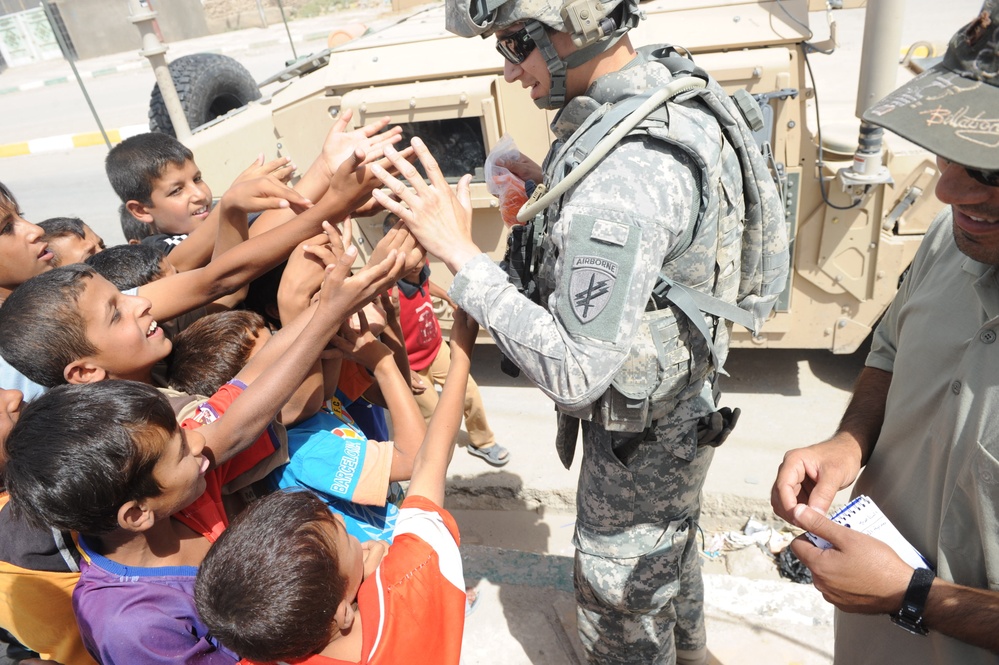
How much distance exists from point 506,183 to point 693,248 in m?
0.62

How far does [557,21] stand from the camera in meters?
1.59

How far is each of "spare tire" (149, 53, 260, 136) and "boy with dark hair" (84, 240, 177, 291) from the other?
3841mm

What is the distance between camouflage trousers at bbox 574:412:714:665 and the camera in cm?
199

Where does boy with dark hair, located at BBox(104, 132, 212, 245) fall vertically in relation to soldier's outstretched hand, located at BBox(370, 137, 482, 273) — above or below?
below

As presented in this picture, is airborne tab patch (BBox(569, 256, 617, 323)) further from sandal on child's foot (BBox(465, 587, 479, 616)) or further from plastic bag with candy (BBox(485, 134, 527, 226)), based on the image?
sandal on child's foot (BBox(465, 587, 479, 616))

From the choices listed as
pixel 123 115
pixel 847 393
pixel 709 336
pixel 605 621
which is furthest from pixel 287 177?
pixel 123 115

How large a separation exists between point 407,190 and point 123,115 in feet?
42.0

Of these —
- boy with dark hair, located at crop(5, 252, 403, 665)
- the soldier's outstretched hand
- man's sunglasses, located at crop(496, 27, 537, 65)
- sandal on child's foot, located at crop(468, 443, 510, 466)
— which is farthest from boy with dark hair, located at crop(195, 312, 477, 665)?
sandal on child's foot, located at crop(468, 443, 510, 466)

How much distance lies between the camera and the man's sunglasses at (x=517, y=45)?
1.67 metres

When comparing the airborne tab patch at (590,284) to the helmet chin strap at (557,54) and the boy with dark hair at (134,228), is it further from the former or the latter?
the boy with dark hair at (134,228)

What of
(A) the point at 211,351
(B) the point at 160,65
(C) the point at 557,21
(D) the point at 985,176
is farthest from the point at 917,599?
(B) the point at 160,65

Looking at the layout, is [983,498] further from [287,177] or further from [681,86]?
[287,177]

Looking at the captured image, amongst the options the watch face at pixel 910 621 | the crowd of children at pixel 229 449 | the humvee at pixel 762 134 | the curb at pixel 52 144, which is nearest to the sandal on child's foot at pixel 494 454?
the humvee at pixel 762 134

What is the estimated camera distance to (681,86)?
65.6 inches
